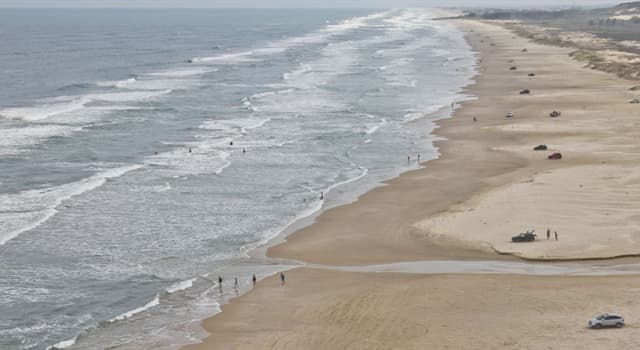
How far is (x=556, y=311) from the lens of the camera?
104 feet

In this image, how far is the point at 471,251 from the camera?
130 ft

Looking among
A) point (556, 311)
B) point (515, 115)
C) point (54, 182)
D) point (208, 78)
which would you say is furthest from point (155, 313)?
point (208, 78)

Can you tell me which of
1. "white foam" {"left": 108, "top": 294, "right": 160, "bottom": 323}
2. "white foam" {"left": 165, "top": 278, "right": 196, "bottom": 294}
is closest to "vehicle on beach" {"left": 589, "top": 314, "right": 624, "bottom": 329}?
"white foam" {"left": 165, "top": 278, "right": 196, "bottom": 294}

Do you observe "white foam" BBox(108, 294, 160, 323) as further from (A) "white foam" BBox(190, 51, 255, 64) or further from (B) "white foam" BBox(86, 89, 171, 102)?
(A) "white foam" BBox(190, 51, 255, 64)

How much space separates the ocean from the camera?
35.1 meters

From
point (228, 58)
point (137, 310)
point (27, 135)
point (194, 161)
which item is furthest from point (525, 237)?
point (228, 58)

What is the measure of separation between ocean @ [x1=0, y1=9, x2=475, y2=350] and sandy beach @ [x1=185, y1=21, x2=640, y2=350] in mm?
2035

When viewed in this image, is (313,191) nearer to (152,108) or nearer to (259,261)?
(259,261)

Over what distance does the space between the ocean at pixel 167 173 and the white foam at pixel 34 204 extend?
0.16 metres

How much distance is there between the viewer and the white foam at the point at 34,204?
146 ft

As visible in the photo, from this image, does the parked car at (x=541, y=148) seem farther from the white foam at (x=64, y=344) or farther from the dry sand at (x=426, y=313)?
the white foam at (x=64, y=344)

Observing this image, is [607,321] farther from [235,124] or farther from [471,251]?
[235,124]

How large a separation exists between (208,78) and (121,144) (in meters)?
47.3

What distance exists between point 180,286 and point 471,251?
1299 cm
